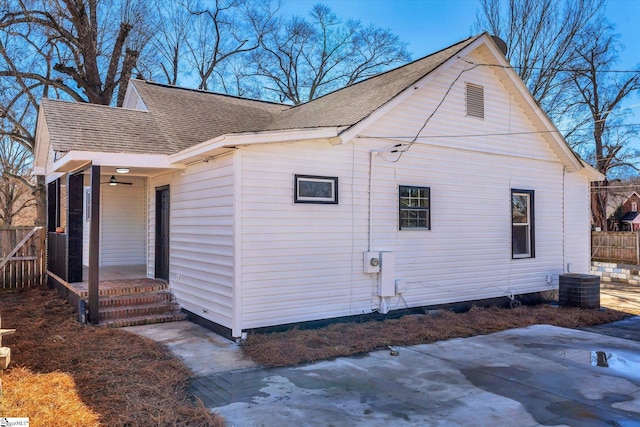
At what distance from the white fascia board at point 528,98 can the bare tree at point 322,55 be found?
59.6ft

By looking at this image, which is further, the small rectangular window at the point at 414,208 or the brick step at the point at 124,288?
the small rectangular window at the point at 414,208

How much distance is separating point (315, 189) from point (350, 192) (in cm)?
64

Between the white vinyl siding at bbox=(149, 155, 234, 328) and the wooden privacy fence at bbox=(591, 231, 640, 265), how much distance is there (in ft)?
50.4

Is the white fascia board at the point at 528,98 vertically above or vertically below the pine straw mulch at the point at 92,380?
above

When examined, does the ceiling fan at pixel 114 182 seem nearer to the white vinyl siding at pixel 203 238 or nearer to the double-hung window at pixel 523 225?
the white vinyl siding at pixel 203 238

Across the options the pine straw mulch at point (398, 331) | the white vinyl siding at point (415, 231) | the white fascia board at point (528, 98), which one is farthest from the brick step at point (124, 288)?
the white fascia board at point (528, 98)

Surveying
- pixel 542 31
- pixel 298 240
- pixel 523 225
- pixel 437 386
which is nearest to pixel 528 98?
pixel 523 225

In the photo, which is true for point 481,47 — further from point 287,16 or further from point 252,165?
point 287,16

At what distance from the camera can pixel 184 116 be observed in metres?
10.3

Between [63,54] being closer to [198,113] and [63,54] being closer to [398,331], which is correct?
[198,113]

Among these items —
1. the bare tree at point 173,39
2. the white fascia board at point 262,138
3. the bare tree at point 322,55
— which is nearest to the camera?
the white fascia board at point 262,138

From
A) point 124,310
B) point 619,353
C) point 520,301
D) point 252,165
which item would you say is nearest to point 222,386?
point 252,165

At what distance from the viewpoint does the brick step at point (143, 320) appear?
24.5ft

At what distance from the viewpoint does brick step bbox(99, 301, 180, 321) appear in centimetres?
768
